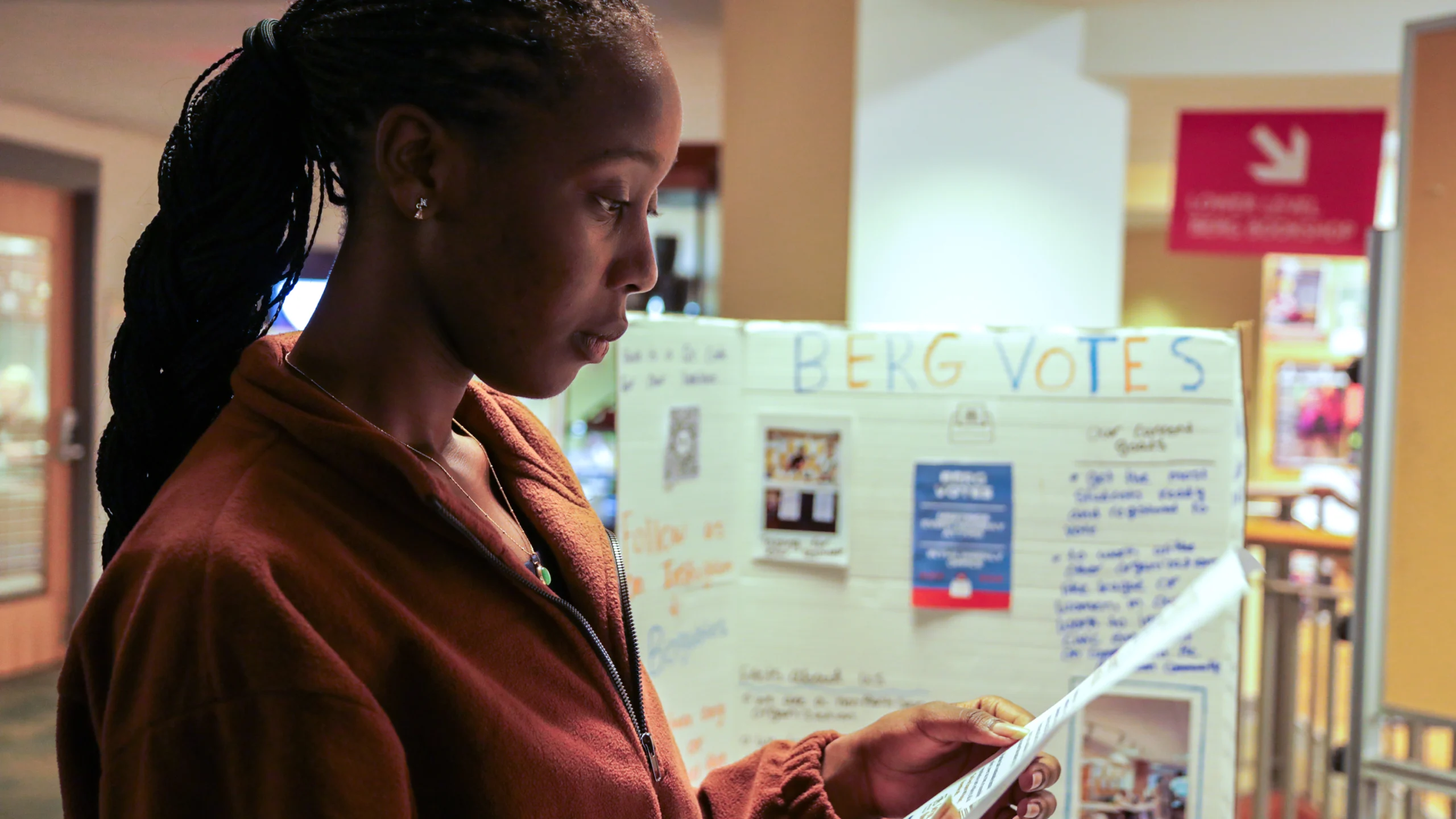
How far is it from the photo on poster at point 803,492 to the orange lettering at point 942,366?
20 cm

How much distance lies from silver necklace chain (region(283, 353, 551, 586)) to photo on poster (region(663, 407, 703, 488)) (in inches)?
44.3

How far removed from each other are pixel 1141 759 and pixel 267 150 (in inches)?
75.1

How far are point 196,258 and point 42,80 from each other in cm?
489

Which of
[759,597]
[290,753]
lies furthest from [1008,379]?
[290,753]

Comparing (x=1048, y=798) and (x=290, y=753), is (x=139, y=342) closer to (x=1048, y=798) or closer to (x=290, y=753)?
(x=290, y=753)

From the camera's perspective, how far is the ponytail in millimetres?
673

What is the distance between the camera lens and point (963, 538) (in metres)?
2.09

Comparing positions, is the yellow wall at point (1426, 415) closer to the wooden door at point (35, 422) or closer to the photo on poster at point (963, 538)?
the photo on poster at point (963, 538)

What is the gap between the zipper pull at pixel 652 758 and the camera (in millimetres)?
764

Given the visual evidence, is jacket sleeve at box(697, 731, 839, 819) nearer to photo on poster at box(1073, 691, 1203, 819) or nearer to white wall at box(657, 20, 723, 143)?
photo on poster at box(1073, 691, 1203, 819)

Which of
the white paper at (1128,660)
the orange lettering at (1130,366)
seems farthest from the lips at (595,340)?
the orange lettering at (1130,366)

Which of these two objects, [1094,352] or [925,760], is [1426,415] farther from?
[925,760]

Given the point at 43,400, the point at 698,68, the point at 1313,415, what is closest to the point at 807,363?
the point at 698,68

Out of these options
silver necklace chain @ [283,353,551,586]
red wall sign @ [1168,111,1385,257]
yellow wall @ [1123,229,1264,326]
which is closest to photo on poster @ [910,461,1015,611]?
silver necklace chain @ [283,353,551,586]
